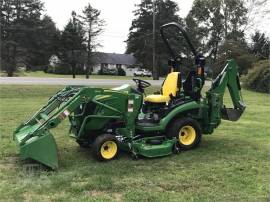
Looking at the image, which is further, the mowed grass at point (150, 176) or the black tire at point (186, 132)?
the black tire at point (186, 132)

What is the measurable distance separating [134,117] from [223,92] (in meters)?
2.05

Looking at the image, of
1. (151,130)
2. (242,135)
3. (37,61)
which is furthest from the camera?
(37,61)

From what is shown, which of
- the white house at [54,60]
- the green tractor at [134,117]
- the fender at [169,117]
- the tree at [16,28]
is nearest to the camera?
the green tractor at [134,117]

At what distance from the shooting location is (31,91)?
2047cm

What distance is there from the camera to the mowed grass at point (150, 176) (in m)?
5.55

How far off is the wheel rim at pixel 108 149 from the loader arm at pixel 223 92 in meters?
2.12

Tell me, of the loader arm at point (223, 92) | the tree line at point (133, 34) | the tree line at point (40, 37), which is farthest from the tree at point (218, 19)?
the loader arm at point (223, 92)

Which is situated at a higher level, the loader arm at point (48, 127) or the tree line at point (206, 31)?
the tree line at point (206, 31)

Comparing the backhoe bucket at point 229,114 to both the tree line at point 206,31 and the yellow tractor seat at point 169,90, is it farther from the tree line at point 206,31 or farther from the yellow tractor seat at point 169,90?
the tree line at point 206,31

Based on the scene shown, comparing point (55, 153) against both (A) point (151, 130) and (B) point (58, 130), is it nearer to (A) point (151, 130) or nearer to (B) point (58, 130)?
(A) point (151, 130)

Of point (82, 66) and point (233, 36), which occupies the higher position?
point (233, 36)

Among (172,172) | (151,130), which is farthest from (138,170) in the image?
(151,130)

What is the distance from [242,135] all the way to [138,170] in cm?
398

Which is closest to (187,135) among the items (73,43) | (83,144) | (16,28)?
(83,144)
